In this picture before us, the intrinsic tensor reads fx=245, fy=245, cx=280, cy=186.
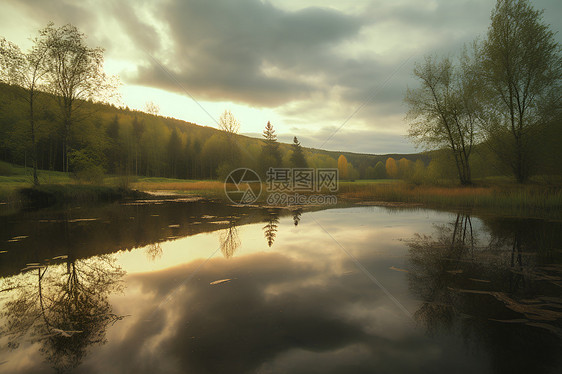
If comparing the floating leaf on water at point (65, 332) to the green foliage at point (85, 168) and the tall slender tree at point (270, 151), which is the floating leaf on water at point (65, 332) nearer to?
the green foliage at point (85, 168)

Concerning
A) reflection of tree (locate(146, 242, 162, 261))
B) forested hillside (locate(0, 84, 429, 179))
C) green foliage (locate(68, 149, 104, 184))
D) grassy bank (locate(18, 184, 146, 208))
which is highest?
forested hillside (locate(0, 84, 429, 179))

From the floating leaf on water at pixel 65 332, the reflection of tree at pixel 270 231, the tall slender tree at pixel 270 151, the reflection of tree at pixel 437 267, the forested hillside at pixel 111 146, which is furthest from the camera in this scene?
the tall slender tree at pixel 270 151

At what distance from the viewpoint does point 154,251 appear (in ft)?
21.7

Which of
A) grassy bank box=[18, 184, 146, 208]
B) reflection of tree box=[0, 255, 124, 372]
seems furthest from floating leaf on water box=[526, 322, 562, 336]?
grassy bank box=[18, 184, 146, 208]

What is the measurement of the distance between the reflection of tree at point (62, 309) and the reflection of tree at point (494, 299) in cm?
422

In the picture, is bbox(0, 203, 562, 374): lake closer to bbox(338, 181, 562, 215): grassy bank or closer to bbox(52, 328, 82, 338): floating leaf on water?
bbox(52, 328, 82, 338): floating leaf on water

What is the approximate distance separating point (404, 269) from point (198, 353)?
14.3ft

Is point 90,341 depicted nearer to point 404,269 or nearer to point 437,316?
point 437,316

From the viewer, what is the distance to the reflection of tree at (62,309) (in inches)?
111

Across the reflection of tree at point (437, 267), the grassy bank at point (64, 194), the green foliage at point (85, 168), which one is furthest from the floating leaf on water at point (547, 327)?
the green foliage at point (85, 168)

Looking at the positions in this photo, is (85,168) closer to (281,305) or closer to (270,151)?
(281,305)

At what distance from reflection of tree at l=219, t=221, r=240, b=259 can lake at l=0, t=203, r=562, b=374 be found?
0.29ft

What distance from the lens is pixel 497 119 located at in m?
18.0

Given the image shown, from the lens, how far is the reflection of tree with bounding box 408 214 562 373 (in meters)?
2.68
